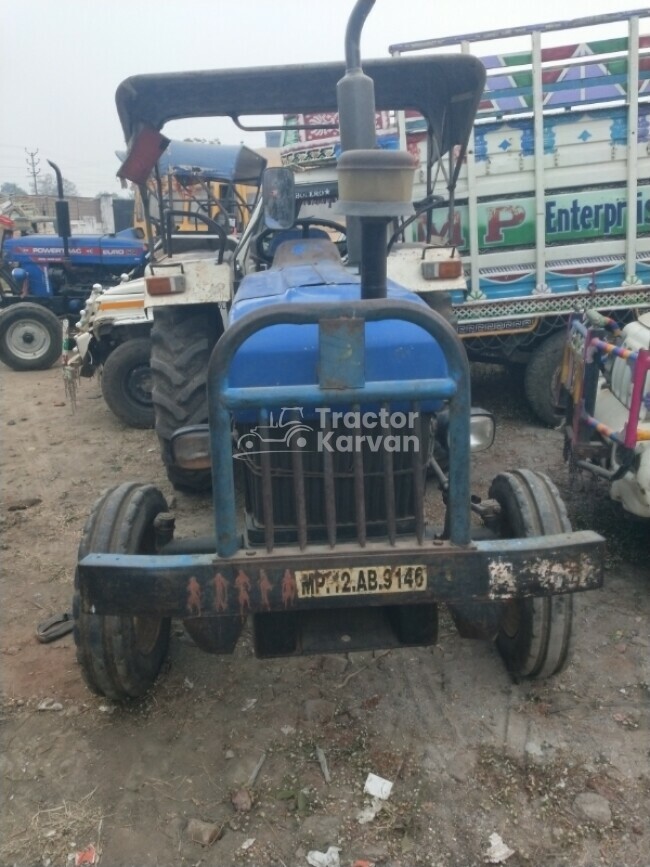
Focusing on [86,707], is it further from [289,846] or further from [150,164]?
[150,164]

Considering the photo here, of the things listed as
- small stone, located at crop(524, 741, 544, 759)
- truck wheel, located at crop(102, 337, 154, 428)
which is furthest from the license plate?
truck wheel, located at crop(102, 337, 154, 428)

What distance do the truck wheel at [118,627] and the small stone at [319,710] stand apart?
0.67m

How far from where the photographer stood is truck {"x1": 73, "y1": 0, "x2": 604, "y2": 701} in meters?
2.20

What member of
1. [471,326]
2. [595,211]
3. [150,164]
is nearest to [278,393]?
[150,164]

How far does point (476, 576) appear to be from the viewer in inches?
90.4

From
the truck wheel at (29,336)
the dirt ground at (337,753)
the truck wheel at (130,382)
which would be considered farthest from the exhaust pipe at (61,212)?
the dirt ground at (337,753)

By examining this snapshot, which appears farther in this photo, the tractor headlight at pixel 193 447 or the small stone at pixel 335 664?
the small stone at pixel 335 664

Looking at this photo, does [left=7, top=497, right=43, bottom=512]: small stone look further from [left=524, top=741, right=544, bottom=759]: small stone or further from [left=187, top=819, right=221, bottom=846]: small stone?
[left=524, top=741, right=544, bottom=759]: small stone

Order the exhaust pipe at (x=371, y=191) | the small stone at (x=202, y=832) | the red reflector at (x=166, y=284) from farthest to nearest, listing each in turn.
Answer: the red reflector at (x=166, y=284), the small stone at (x=202, y=832), the exhaust pipe at (x=371, y=191)

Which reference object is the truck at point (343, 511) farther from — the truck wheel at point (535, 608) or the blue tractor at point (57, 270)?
the blue tractor at point (57, 270)

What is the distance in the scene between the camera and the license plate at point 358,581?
89.4 inches

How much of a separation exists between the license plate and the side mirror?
2.37 meters

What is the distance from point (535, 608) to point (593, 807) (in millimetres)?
677

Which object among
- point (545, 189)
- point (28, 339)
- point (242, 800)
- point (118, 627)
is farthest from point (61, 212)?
point (242, 800)
